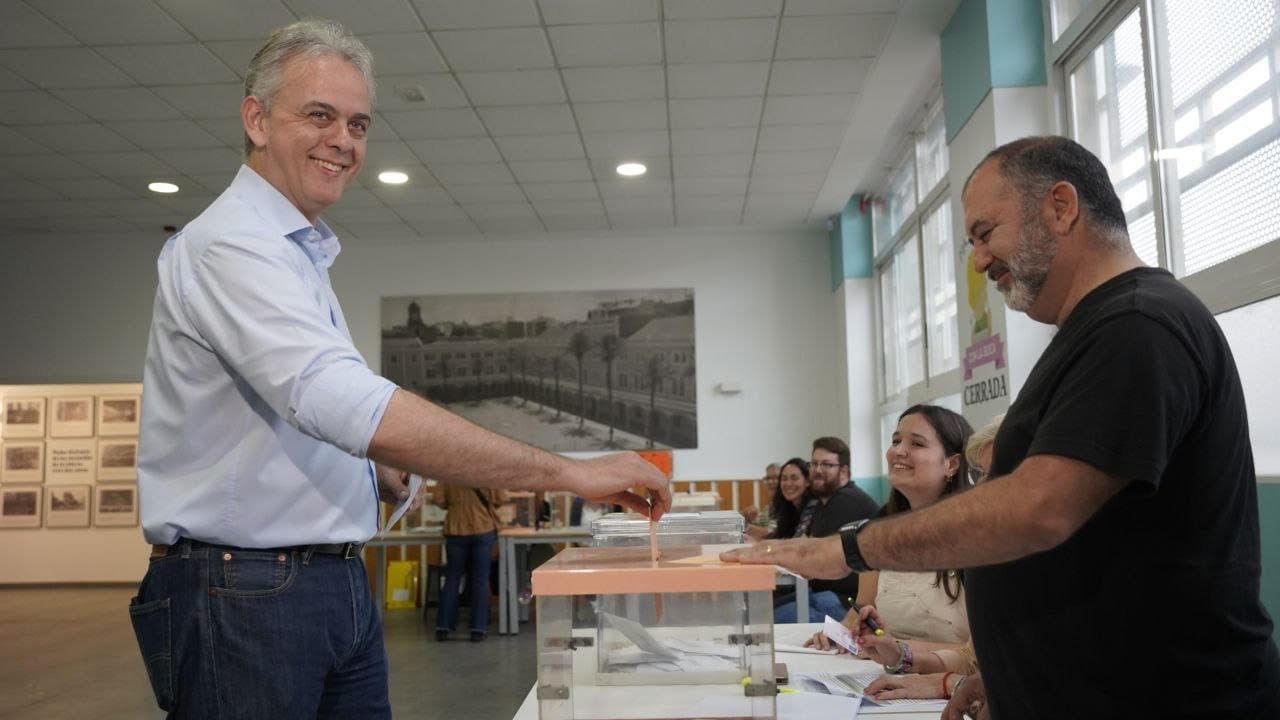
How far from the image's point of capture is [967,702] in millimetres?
1831

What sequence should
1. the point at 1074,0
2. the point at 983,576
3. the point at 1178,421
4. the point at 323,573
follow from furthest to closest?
the point at 1074,0
the point at 983,576
the point at 323,573
the point at 1178,421

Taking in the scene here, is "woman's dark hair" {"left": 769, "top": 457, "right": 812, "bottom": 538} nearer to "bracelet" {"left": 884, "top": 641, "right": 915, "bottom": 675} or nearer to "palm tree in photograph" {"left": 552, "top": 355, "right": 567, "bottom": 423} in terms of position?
"palm tree in photograph" {"left": 552, "top": 355, "right": 567, "bottom": 423}

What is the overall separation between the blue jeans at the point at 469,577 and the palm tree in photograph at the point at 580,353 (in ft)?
7.37

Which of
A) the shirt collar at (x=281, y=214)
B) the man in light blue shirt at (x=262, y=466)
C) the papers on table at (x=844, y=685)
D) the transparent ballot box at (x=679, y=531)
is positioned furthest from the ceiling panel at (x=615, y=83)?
the man in light blue shirt at (x=262, y=466)

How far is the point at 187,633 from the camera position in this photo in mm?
1278

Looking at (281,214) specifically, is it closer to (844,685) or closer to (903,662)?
(844,685)

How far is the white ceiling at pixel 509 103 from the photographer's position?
5.10m

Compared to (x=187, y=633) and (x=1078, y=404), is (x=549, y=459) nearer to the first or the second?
(x=187, y=633)

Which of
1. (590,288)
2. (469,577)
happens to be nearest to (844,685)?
(469,577)

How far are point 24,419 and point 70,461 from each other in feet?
2.42

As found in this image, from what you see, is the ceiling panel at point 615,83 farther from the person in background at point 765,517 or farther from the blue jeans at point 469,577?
the blue jeans at point 469,577

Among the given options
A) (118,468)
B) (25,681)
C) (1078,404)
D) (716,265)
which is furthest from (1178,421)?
(118,468)

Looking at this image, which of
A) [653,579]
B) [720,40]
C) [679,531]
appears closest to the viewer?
[653,579]

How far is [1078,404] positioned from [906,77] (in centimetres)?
518
